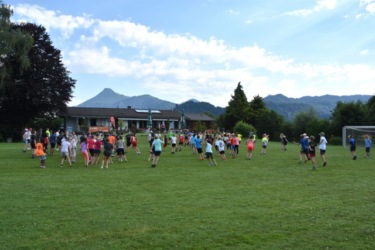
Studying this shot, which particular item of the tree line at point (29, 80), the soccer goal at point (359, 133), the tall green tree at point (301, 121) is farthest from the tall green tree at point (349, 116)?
the tree line at point (29, 80)

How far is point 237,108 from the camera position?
63.7 metres

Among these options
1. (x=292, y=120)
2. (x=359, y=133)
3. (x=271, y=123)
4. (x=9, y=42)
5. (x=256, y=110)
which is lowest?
(x=359, y=133)

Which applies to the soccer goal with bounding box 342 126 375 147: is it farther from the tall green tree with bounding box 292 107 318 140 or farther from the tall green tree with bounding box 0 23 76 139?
the tall green tree with bounding box 0 23 76 139

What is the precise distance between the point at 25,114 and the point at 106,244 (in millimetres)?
35038

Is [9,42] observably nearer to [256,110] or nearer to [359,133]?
[359,133]

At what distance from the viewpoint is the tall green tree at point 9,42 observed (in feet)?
98.9

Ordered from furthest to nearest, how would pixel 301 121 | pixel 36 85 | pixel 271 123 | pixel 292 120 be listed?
pixel 271 123 → pixel 292 120 → pixel 301 121 → pixel 36 85

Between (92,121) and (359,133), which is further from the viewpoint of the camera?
(92,121)

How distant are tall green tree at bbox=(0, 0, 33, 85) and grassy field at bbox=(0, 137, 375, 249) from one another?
21.3 m

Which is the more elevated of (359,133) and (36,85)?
(36,85)

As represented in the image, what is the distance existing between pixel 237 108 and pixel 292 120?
10693 millimetres

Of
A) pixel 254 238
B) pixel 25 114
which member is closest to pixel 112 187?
pixel 254 238

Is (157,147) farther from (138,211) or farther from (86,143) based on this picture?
(138,211)

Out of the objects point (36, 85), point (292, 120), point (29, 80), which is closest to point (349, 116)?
point (292, 120)
